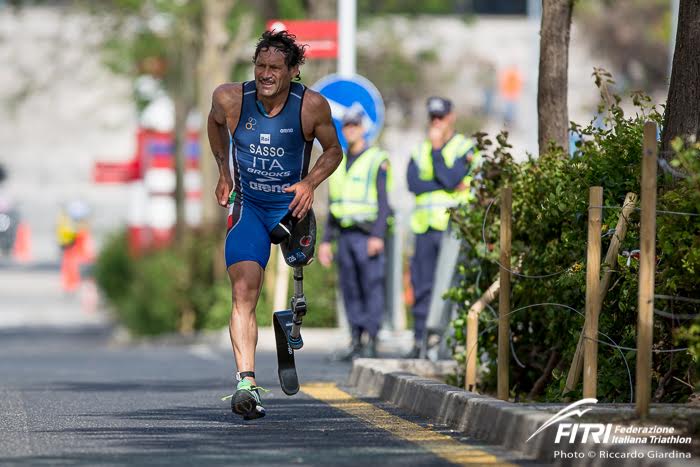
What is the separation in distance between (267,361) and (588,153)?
7.17m

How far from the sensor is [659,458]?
6617 millimetres

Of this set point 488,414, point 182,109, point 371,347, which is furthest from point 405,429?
point 182,109

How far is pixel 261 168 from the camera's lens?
985cm

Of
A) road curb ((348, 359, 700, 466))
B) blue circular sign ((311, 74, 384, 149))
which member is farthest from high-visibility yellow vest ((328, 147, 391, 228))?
road curb ((348, 359, 700, 466))

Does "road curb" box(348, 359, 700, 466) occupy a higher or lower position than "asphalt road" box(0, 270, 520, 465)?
higher

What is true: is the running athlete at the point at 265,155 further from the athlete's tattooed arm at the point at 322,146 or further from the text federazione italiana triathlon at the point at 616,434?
the text federazione italiana triathlon at the point at 616,434

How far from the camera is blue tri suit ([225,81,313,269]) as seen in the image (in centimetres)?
981

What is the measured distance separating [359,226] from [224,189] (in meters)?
5.75

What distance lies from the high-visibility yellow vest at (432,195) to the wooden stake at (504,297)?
5181 millimetres

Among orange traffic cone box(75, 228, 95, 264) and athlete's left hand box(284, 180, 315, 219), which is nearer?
athlete's left hand box(284, 180, 315, 219)

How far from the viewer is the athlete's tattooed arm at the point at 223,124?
989 centimetres

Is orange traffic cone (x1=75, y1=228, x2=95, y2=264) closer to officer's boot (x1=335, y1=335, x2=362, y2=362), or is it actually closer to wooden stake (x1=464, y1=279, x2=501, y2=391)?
officer's boot (x1=335, y1=335, x2=362, y2=362)

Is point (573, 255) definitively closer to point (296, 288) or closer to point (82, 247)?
point (296, 288)

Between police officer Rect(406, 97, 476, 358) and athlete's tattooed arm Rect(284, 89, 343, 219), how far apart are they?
16.4 feet
